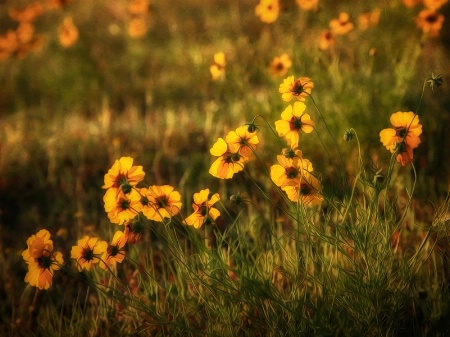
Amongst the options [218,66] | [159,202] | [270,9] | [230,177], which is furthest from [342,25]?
[159,202]

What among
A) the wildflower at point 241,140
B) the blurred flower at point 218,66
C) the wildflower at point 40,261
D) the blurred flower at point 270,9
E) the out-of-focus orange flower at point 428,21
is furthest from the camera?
the out-of-focus orange flower at point 428,21

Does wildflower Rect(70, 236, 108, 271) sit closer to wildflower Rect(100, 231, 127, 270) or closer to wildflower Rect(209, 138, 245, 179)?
wildflower Rect(100, 231, 127, 270)

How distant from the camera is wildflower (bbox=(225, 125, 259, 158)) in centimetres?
138

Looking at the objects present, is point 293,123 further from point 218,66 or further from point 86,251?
point 218,66

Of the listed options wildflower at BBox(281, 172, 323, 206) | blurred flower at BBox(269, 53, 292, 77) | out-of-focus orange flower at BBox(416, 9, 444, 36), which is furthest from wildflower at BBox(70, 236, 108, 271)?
out-of-focus orange flower at BBox(416, 9, 444, 36)

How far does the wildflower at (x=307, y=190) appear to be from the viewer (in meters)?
1.33

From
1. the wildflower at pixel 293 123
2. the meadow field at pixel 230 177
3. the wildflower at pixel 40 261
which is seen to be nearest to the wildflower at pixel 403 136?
the meadow field at pixel 230 177

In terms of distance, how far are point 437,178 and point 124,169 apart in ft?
5.60

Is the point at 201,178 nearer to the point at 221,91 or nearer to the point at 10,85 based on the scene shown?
the point at 221,91

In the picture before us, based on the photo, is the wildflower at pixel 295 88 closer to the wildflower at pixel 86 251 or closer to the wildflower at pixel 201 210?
the wildflower at pixel 201 210

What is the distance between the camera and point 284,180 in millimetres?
1332

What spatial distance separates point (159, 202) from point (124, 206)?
10cm

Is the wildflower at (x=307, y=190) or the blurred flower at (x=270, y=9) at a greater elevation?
the blurred flower at (x=270, y=9)

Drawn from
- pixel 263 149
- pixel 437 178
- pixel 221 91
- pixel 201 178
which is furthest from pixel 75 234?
pixel 221 91
